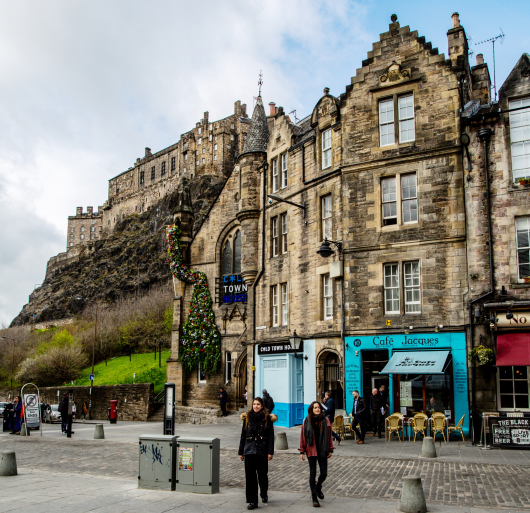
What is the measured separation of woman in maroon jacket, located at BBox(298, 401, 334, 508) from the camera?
877 cm

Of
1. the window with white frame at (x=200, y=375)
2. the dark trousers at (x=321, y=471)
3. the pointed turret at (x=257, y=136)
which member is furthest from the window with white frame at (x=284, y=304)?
the dark trousers at (x=321, y=471)

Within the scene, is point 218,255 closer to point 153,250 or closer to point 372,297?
point 372,297

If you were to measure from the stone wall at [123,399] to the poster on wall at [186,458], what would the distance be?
900 inches

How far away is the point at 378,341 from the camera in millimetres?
19266

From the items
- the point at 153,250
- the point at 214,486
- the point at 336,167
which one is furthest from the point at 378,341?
the point at 153,250

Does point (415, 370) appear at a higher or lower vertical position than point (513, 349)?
lower

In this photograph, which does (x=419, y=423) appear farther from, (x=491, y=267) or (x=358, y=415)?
(x=491, y=267)

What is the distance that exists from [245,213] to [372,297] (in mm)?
9297

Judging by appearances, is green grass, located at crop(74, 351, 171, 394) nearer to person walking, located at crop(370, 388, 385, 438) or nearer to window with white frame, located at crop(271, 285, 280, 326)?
window with white frame, located at crop(271, 285, 280, 326)

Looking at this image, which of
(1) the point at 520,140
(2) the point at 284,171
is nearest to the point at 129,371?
(2) the point at 284,171

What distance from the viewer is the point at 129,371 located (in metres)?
47.2

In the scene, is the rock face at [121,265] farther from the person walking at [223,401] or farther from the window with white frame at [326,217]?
the window with white frame at [326,217]

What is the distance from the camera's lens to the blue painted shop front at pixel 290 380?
21719 mm

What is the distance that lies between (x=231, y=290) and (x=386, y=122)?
12804 mm
